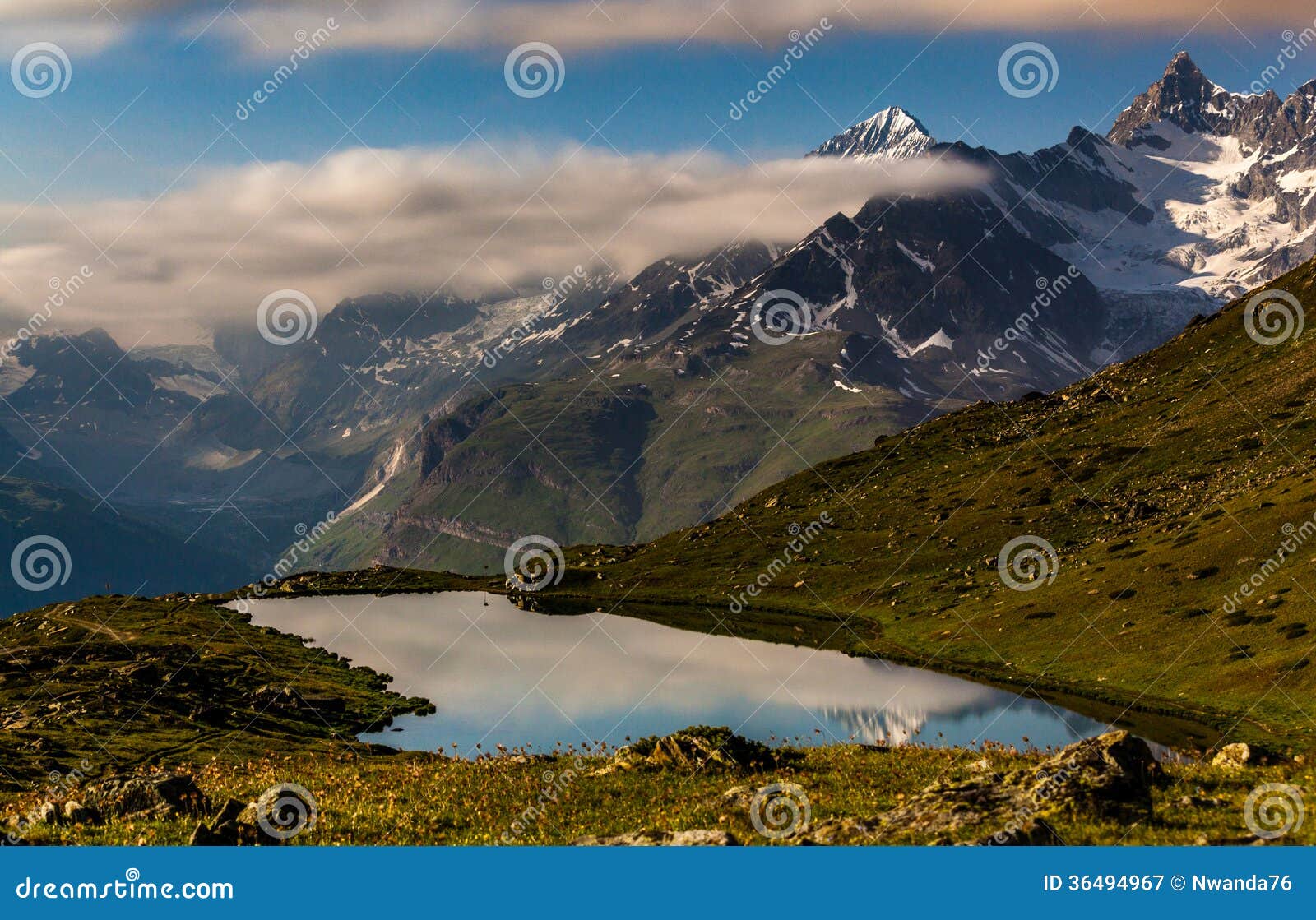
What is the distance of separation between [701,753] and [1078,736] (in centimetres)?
4869

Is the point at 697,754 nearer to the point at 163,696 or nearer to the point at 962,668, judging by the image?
the point at 163,696

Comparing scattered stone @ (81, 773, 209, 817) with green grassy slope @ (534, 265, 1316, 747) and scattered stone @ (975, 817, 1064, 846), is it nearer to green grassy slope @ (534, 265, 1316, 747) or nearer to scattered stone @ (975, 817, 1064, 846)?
scattered stone @ (975, 817, 1064, 846)

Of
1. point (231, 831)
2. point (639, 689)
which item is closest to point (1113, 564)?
point (639, 689)

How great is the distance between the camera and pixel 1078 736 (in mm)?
76375

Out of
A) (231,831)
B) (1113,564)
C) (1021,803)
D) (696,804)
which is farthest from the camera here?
(1113,564)

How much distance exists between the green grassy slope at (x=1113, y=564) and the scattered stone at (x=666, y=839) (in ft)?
212

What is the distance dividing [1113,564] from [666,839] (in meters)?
114

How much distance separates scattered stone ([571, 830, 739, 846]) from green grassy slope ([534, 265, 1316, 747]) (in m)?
64.5

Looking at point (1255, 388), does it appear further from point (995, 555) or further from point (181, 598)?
point (181, 598)

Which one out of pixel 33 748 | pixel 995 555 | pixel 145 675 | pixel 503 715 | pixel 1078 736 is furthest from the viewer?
pixel 995 555

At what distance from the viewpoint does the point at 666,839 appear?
81.4 ft

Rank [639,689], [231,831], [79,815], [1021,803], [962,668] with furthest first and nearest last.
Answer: [962,668]
[639,689]
[79,815]
[231,831]
[1021,803]

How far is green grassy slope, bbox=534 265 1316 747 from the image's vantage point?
9238 centimetres

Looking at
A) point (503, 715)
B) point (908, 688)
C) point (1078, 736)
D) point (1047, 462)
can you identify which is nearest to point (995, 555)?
point (1047, 462)
